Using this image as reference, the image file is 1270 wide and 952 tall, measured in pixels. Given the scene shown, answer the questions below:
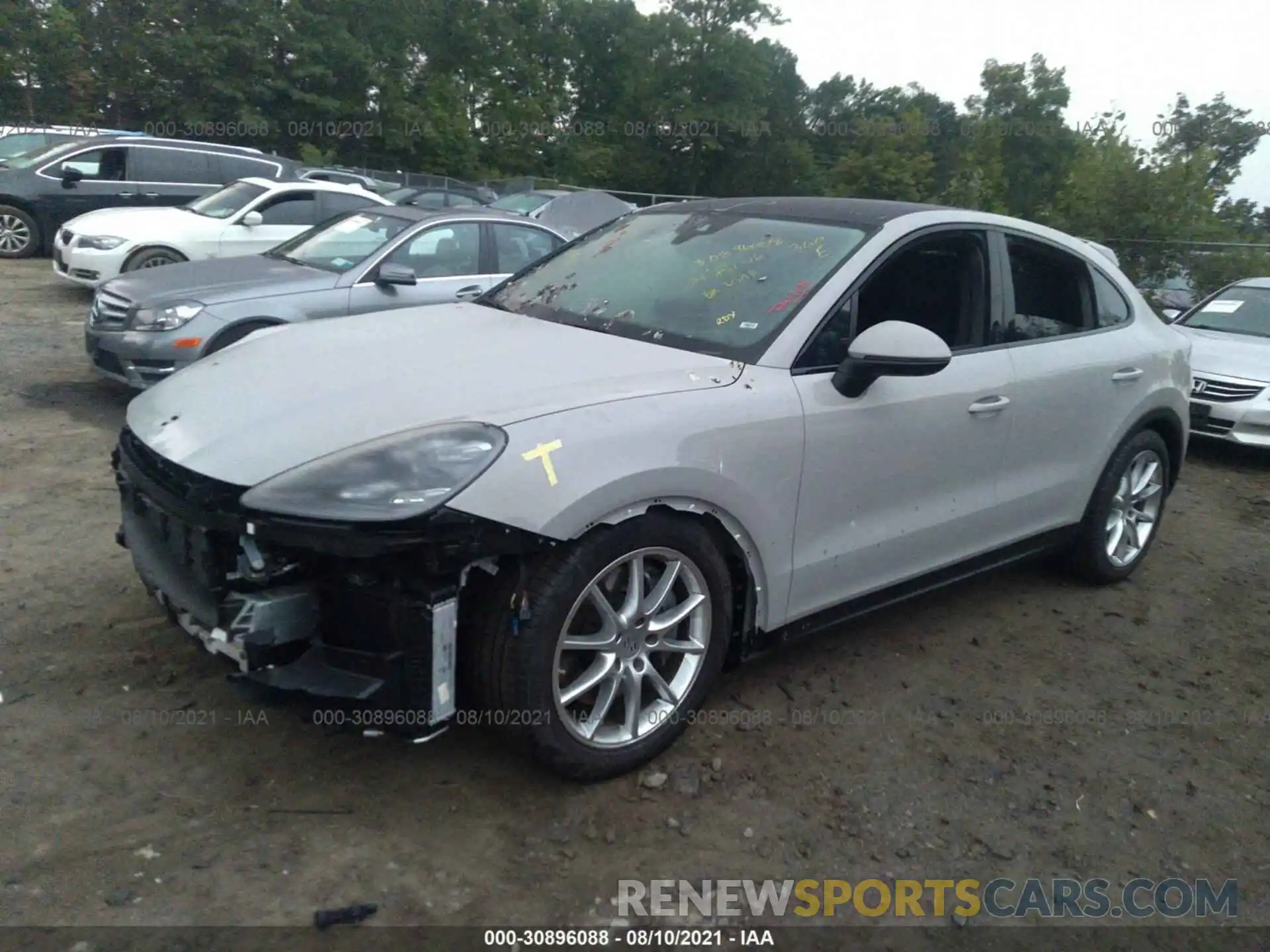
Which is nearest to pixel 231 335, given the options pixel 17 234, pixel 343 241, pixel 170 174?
pixel 343 241

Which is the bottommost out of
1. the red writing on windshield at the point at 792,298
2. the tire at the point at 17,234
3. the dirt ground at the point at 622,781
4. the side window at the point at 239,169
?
the dirt ground at the point at 622,781

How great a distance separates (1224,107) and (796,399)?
2783 centimetres

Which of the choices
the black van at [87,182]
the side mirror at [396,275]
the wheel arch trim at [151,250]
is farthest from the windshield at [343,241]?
the black van at [87,182]

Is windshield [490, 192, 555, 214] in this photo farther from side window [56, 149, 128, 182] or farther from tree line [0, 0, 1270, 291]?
tree line [0, 0, 1270, 291]

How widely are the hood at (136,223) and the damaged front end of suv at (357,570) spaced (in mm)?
8910

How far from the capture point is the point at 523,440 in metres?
2.79

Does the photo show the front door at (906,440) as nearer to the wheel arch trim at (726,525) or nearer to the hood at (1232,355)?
the wheel arch trim at (726,525)

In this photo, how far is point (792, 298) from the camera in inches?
140

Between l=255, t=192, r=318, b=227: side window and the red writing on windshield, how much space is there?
8545 mm

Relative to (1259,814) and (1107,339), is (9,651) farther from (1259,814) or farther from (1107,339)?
Result: (1107,339)

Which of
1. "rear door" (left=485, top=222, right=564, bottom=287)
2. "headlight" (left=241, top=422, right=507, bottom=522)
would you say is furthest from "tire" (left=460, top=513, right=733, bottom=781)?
"rear door" (left=485, top=222, right=564, bottom=287)

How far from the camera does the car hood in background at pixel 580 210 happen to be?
17828 mm

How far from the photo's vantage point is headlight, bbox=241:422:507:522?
260 centimetres

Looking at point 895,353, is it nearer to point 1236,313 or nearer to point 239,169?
point 1236,313
